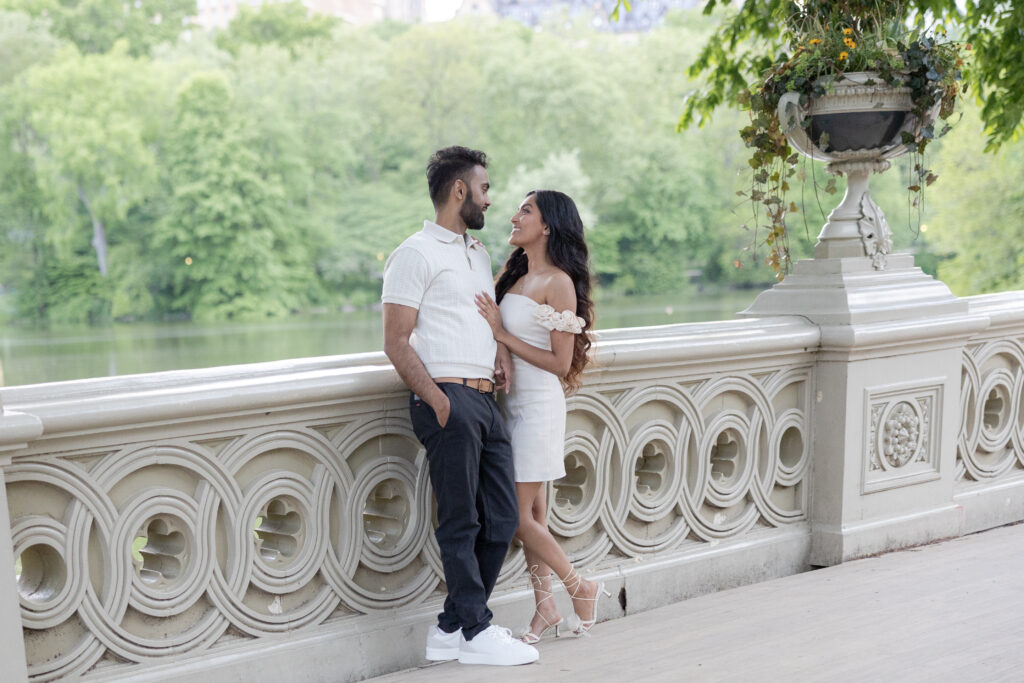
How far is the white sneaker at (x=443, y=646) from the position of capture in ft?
11.4

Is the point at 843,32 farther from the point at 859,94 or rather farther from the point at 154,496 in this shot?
the point at 154,496

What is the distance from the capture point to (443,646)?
3.47 metres

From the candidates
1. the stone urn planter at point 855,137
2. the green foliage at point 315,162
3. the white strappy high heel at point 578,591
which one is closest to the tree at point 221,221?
the green foliage at point 315,162

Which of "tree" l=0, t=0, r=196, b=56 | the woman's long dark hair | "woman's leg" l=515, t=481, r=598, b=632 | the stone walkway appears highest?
"tree" l=0, t=0, r=196, b=56

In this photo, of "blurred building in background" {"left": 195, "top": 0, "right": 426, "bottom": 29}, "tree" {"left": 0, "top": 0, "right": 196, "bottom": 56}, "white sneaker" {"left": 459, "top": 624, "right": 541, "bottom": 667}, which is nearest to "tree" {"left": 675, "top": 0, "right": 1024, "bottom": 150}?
"white sneaker" {"left": 459, "top": 624, "right": 541, "bottom": 667}

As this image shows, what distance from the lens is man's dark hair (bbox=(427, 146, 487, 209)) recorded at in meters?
3.46

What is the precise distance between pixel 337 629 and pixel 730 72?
599cm

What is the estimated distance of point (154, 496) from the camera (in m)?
3.07

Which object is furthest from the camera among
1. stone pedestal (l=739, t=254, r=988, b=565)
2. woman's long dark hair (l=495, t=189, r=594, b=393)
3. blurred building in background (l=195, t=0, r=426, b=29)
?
blurred building in background (l=195, t=0, r=426, b=29)

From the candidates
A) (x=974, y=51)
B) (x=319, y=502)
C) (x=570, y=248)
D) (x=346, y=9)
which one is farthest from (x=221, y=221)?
(x=346, y=9)

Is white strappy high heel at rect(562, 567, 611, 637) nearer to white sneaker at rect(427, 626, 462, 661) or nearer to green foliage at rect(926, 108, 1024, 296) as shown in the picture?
white sneaker at rect(427, 626, 462, 661)

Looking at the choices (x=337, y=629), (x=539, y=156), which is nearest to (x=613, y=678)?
(x=337, y=629)

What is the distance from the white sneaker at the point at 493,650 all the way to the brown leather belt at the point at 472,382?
2.42ft

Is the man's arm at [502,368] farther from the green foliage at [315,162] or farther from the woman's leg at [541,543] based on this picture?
the green foliage at [315,162]
